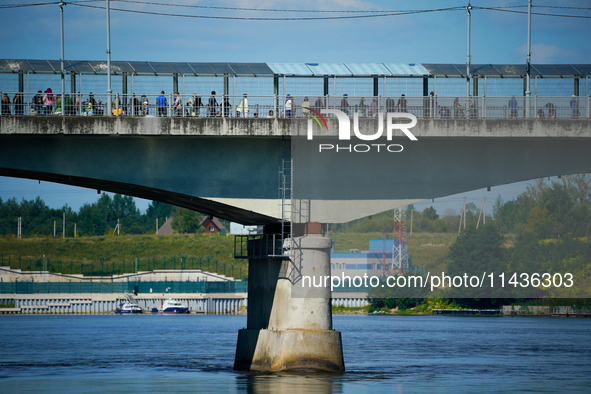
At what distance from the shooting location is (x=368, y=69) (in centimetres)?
3941

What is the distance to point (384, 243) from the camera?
4422 inches

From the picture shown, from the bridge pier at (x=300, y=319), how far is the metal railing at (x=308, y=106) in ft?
19.8

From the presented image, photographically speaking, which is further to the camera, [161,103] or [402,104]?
[402,104]

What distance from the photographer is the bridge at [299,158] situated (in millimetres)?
35812

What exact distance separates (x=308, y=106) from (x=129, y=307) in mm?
116831

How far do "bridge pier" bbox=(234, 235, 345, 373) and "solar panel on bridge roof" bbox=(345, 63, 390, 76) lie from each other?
26.7ft

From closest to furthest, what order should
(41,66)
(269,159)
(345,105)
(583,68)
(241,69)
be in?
1. (345,105)
2. (269,159)
3. (41,66)
4. (241,69)
5. (583,68)

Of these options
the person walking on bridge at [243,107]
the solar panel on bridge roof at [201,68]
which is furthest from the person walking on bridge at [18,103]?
the person walking on bridge at [243,107]

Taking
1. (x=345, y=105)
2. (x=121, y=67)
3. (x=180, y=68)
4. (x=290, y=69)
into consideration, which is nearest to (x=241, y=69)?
(x=290, y=69)

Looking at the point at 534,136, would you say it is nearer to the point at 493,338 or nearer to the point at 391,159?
the point at 391,159

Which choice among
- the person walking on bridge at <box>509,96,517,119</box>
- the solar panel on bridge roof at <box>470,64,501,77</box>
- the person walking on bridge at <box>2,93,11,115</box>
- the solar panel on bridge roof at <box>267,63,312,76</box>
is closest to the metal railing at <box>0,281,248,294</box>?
the solar panel on bridge roof at <box>470,64,501,77</box>

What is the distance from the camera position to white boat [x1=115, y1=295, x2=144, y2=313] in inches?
5807

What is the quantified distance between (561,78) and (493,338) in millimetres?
43446

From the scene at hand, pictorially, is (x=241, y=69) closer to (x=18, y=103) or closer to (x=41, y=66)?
(x=41, y=66)
